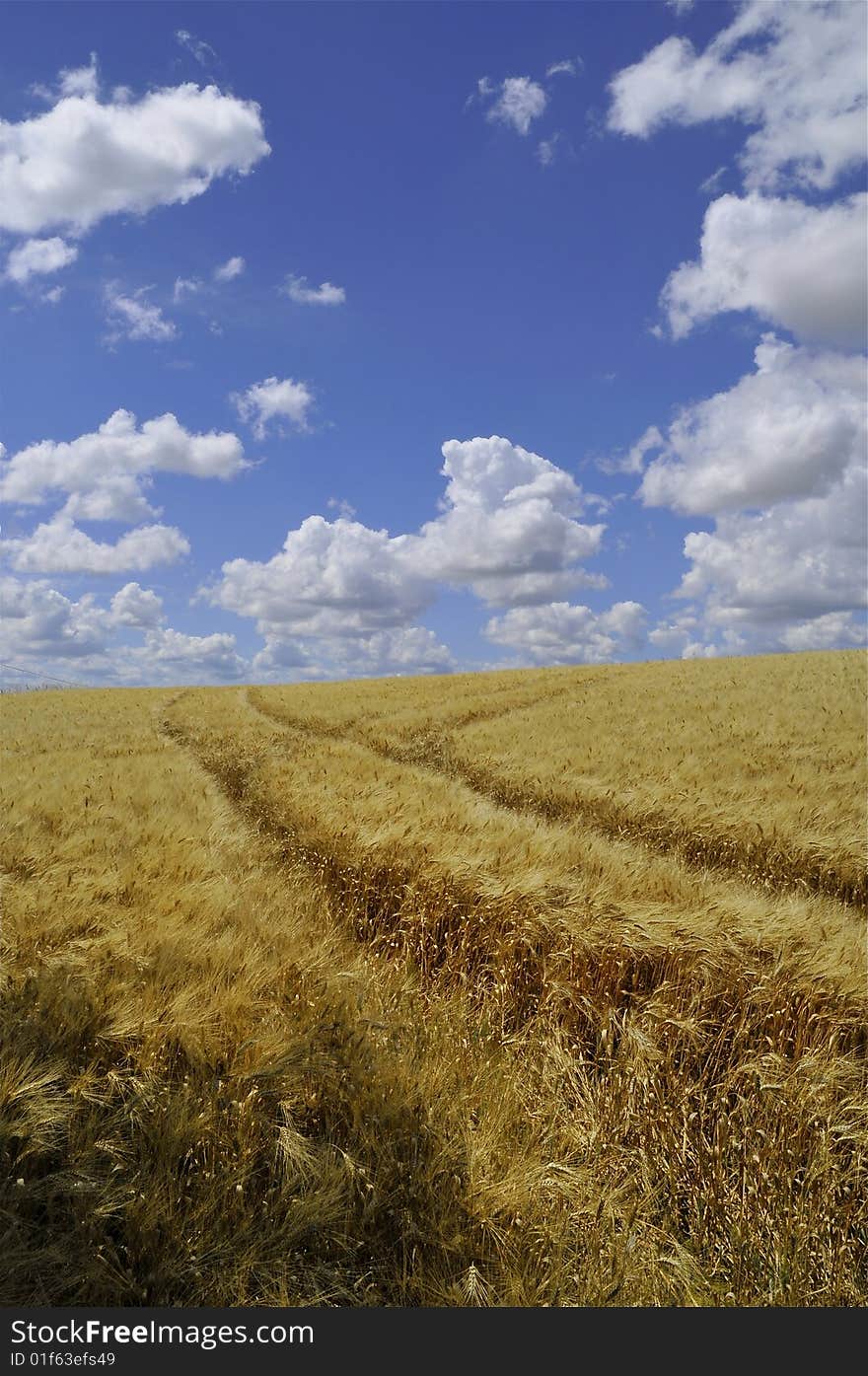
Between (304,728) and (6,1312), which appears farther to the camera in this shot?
(304,728)

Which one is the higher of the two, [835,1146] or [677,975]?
[677,975]

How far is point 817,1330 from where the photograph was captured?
259 cm

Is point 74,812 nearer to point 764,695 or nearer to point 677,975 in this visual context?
point 677,975

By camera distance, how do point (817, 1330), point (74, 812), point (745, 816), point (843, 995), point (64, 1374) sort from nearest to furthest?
point (64, 1374), point (817, 1330), point (843, 995), point (74, 812), point (745, 816)

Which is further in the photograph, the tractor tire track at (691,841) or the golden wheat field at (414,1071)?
the tractor tire track at (691,841)

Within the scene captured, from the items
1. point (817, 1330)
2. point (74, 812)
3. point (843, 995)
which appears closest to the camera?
point (817, 1330)

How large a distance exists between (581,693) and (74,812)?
25796mm

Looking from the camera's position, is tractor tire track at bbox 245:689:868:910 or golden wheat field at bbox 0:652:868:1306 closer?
golden wheat field at bbox 0:652:868:1306

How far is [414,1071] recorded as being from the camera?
12.3 ft

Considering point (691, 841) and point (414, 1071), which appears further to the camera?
point (691, 841)

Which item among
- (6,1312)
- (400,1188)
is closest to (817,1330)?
(400,1188)

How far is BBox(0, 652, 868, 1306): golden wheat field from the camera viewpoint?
9.27ft

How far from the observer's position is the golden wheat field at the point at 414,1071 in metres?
2.83

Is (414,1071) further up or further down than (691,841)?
further up
